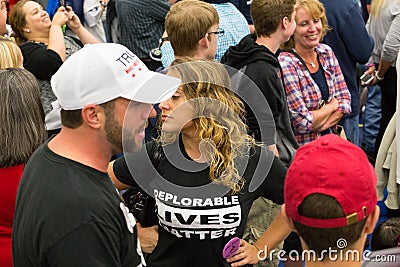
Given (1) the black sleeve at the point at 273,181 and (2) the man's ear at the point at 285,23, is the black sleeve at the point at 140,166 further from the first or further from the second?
(2) the man's ear at the point at 285,23

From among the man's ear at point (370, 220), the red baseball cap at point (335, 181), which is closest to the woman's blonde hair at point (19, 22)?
the red baseball cap at point (335, 181)

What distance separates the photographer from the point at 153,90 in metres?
Result: 2.21

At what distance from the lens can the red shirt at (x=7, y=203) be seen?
2.85m

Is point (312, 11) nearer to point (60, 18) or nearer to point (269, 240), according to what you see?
point (60, 18)

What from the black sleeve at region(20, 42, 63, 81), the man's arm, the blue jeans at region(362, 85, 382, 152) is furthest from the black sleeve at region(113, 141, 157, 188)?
the blue jeans at region(362, 85, 382, 152)

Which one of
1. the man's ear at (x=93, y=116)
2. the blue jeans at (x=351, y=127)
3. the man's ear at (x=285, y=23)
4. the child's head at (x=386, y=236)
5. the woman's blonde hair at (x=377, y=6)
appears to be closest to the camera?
the man's ear at (x=93, y=116)

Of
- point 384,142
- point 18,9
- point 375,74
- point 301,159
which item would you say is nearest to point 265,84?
point 384,142

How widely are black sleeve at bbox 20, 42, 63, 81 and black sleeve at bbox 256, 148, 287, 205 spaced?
195cm

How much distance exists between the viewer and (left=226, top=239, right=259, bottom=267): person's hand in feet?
9.14

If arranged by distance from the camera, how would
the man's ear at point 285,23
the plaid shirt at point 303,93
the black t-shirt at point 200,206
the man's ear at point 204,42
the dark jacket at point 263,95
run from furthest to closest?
1. the plaid shirt at point 303,93
2. the man's ear at point 285,23
3. the man's ear at point 204,42
4. the dark jacket at point 263,95
5. the black t-shirt at point 200,206

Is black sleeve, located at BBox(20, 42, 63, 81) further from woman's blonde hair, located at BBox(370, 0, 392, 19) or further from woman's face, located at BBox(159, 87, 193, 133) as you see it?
woman's blonde hair, located at BBox(370, 0, 392, 19)

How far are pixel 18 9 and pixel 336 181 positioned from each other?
10.9ft

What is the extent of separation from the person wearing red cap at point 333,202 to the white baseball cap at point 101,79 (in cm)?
59

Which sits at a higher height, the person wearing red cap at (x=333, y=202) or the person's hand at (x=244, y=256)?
the person wearing red cap at (x=333, y=202)
